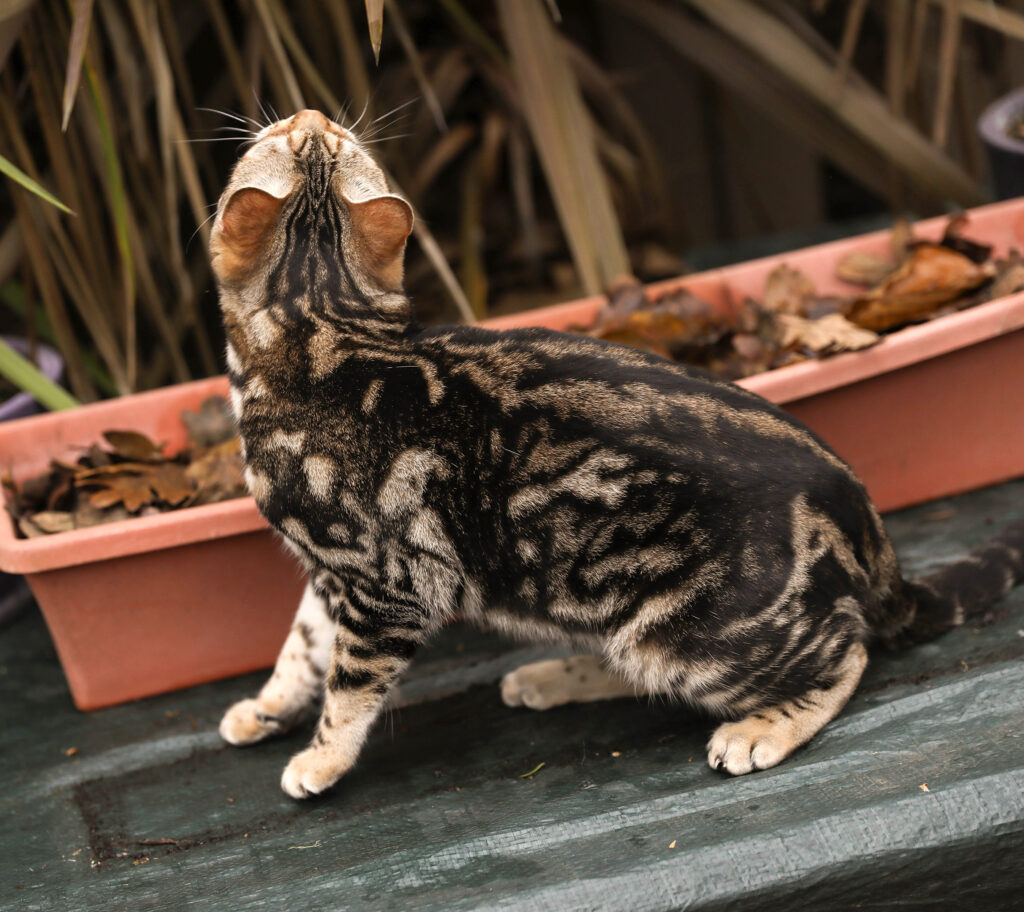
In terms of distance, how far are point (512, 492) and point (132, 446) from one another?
85 cm

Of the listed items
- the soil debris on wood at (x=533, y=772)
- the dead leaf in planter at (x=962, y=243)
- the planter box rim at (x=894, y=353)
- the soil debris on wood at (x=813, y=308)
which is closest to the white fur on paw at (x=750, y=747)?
the soil debris on wood at (x=533, y=772)

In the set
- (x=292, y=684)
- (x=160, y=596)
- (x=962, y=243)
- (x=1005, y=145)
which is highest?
(x=1005, y=145)

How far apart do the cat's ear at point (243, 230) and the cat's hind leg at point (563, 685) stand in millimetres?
740

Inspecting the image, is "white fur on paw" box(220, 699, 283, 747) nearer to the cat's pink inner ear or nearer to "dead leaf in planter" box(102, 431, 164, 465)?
"dead leaf in planter" box(102, 431, 164, 465)

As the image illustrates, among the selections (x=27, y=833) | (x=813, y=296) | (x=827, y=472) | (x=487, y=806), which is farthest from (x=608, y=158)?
(x=27, y=833)

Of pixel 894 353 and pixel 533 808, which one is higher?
pixel 894 353

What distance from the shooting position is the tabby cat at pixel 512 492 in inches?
54.9

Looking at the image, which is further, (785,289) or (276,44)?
(785,289)

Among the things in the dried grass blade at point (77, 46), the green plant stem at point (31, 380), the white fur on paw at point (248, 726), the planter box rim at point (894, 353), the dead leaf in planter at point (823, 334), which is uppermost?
the dried grass blade at point (77, 46)

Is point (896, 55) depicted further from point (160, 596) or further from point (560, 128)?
point (160, 596)

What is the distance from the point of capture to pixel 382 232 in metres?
1.49

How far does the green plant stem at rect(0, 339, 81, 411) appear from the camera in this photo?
194cm

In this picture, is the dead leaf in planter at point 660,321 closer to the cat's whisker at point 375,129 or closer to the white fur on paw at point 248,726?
the cat's whisker at point 375,129

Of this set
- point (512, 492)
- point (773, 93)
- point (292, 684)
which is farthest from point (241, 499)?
point (773, 93)
